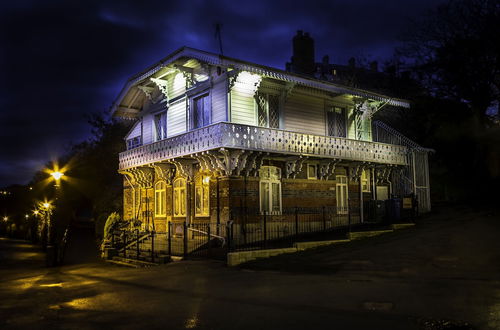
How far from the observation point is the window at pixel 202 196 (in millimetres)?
22891

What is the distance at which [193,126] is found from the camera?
2366cm

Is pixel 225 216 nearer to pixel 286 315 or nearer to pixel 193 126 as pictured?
pixel 193 126

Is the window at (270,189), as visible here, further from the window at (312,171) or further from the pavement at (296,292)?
the pavement at (296,292)

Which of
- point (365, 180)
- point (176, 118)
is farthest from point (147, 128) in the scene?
point (365, 180)

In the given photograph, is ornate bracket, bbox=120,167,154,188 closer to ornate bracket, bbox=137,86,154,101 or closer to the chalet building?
the chalet building

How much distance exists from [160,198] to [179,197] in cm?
230

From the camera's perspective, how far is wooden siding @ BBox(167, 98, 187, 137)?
81.4 feet

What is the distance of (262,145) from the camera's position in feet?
68.4

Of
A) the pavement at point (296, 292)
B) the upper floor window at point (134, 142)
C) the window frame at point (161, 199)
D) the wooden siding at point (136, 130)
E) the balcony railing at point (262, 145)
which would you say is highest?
the wooden siding at point (136, 130)

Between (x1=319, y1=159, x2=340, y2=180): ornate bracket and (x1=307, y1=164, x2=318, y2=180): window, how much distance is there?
26 centimetres

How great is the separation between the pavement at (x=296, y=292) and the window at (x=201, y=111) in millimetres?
8356

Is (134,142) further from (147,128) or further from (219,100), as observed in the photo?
(219,100)

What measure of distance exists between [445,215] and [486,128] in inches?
432

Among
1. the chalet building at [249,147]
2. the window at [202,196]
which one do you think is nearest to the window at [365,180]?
the chalet building at [249,147]
